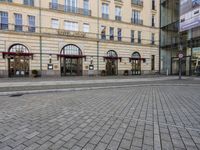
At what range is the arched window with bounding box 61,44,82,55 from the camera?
2527 centimetres

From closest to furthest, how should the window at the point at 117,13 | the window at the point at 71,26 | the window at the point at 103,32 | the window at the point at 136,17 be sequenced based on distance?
the window at the point at 71,26 → the window at the point at 103,32 → the window at the point at 117,13 → the window at the point at 136,17

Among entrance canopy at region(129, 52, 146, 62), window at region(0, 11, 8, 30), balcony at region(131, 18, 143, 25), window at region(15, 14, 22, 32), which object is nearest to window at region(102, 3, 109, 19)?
balcony at region(131, 18, 143, 25)

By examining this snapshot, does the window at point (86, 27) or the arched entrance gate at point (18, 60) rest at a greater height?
the window at point (86, 27)

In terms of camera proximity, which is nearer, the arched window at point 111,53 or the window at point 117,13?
the arched window at point 111,53

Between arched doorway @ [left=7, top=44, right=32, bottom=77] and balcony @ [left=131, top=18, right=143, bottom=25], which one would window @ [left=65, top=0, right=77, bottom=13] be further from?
balcony @ [left=131, top=18, right=143, bottom=25]

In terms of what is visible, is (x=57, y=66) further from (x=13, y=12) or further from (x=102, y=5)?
(x=102, y=5)

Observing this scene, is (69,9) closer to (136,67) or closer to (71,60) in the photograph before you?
(71,60)

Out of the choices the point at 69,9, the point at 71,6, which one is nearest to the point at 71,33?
the point at 69,9

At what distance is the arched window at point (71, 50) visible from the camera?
82.9 feet

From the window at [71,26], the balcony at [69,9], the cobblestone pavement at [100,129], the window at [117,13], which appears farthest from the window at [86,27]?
the cobblestone pavement at [100,129]

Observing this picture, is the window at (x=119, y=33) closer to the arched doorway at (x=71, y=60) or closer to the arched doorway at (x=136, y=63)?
the arched doorway at (x=136, y=63)

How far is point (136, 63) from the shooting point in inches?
1243

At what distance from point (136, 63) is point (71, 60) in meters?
13.4

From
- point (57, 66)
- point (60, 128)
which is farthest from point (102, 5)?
point (60, 128)
